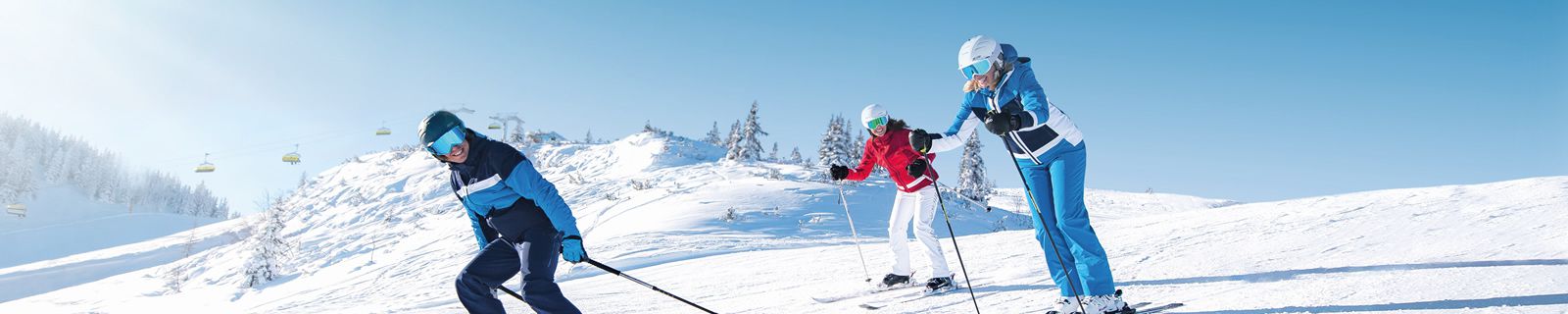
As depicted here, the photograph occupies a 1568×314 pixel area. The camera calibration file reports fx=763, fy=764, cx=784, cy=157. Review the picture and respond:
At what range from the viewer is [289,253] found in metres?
23.5

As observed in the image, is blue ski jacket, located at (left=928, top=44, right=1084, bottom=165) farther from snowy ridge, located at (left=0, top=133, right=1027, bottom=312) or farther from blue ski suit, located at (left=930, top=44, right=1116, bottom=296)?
snowy ridge, located at (left=0, top=133, right=1027, bottom=312)

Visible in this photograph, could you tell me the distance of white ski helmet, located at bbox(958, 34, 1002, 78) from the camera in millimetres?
4746

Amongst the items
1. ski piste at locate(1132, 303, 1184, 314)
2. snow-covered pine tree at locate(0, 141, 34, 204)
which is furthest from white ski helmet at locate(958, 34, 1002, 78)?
snow-covered pine tree at locate(0, 141, 34, 204)

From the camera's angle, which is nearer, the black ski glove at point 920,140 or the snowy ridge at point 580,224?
the black ski glove at point 920,140

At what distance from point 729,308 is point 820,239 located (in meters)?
8.88

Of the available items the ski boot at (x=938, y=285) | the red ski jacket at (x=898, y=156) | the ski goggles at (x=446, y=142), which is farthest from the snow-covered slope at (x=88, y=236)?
the ski boot at (x=938, y=285)

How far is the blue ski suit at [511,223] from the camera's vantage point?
4.37 m

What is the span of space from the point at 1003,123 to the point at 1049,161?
2.11 ft

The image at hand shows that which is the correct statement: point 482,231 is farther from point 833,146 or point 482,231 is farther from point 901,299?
point 833,146

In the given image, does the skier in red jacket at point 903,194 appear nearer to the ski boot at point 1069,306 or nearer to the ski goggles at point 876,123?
the ski goggles at point 876,123

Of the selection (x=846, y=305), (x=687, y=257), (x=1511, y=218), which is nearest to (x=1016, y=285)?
(x=846, y=305)

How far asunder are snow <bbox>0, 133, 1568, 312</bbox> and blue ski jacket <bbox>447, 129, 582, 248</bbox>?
8.38ft

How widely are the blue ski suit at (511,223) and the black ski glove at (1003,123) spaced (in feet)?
8.09

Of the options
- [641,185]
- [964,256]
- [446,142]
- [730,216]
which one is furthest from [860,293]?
[641,185]
